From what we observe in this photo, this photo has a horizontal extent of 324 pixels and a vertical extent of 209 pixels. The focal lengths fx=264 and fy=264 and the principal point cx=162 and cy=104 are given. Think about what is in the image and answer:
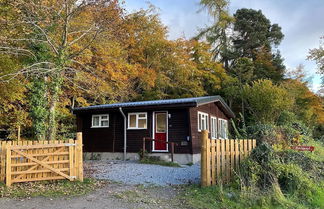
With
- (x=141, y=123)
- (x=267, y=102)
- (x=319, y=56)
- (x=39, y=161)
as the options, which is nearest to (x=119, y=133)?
(x=141, y=123)

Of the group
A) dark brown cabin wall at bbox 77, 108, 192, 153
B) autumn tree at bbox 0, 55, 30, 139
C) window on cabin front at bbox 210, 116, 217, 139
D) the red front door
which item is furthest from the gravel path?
autumn tree at bbox 0, 55, 30, 139

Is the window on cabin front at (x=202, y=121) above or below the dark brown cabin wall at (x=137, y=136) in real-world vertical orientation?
above

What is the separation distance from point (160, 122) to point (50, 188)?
7.35 m

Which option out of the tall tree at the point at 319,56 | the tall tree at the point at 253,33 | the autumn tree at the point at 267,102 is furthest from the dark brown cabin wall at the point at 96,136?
the tall tree at the point at 319,56

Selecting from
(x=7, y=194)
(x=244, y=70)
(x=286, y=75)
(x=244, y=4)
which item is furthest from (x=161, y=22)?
(x=7, y=194)

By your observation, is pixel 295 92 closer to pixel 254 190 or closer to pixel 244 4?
pixel 244 4

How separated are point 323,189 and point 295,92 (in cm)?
2032

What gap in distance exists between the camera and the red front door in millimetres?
12790

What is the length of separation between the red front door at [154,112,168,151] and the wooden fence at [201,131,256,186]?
625 centimetres

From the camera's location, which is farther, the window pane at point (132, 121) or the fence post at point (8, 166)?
the window pane at point (132, 121)

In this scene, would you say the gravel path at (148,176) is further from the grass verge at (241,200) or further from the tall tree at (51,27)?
the tall tree at (51,27)

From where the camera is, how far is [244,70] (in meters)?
25.4

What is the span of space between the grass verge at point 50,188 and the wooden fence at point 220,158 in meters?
2.80

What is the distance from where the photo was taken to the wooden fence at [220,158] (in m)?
6.30
